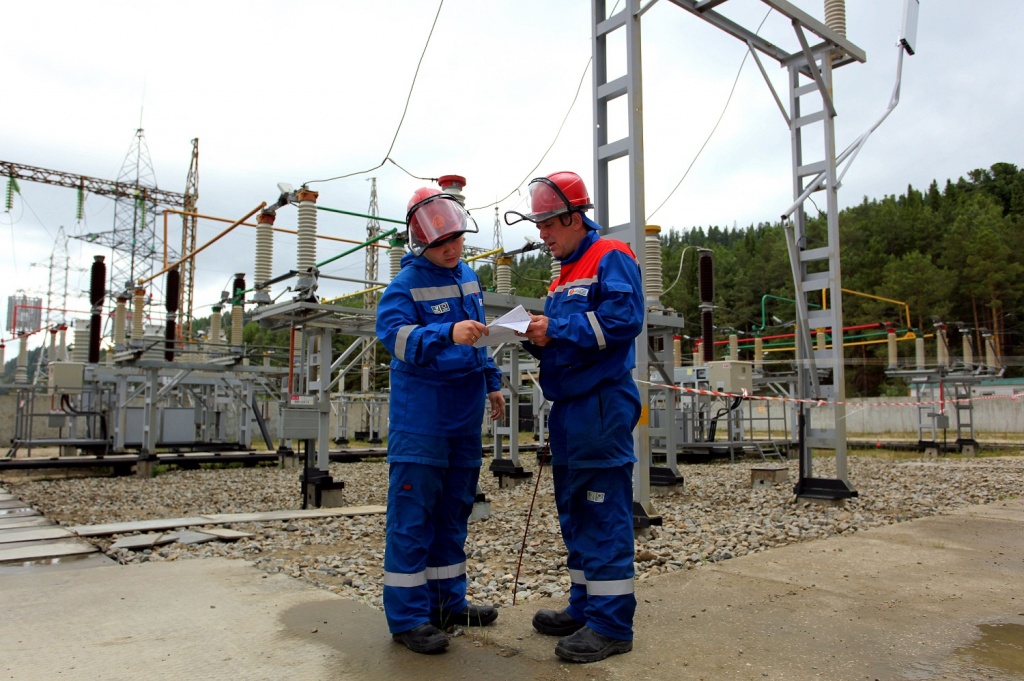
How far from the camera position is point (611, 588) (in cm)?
276

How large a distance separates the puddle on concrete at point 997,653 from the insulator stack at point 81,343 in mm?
18980

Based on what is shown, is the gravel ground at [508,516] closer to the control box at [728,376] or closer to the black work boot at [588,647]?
the black work boot at [588,647]

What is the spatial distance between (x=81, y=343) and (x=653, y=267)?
15.6m

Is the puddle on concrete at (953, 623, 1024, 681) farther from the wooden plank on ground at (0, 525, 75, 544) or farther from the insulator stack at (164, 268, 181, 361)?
the insulator stack at (164, 268, 181, 361)

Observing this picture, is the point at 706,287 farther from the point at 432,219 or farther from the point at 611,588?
the point at 611,588

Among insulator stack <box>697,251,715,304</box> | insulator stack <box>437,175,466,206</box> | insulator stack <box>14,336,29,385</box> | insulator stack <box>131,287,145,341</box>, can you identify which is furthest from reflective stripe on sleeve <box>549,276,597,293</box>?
insulator stack <box>14,336,29,385</box>

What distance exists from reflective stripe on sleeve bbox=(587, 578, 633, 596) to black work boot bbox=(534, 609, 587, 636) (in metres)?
0.26

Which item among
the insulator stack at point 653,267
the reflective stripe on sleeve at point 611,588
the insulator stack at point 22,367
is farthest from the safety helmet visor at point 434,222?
the insulator stack at point 22,367

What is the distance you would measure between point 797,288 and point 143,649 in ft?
21.2

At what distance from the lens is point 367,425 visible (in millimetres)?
29344

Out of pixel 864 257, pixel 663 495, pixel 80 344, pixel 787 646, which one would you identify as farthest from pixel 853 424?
pixel 787 646

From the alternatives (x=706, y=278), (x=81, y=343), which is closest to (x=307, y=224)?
(x=706, y=278)

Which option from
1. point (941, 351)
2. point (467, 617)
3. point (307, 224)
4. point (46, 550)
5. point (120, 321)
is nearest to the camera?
point (467, 617)

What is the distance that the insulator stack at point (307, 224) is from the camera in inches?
311
